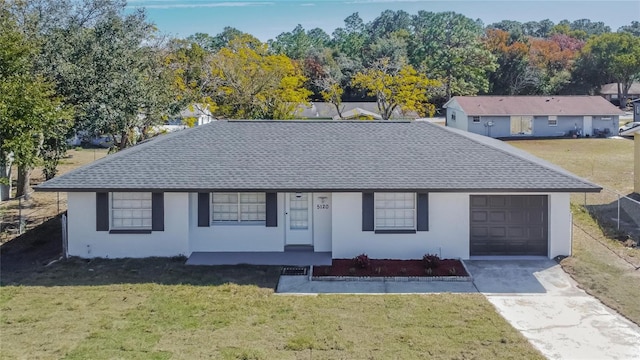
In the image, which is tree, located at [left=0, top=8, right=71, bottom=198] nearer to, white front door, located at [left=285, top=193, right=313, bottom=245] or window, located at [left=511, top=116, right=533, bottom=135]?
white front door, located at [left=285, top=193, right=313, bottom=245]

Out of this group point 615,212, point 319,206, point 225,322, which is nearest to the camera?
point 225,322

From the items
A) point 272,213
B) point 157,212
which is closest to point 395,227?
point 272,213

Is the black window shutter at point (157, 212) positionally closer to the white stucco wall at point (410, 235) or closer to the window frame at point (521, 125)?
the white stucco wall at point (410, 235)

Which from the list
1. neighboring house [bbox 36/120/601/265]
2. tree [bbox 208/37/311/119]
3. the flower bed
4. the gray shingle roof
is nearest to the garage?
neighboring house [bbox 36/120/601/265]

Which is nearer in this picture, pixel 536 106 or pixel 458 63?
pixel 536 106

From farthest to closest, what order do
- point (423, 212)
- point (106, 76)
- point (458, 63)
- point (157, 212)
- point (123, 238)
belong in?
point (458, 63), point (106, 76), point (123, 238), point (157, 212), point (423, 212)

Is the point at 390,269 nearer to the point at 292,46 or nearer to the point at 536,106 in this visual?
the point at 536,106

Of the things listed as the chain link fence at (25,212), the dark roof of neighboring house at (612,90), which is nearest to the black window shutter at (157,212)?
the chain link fence at (25,212)
